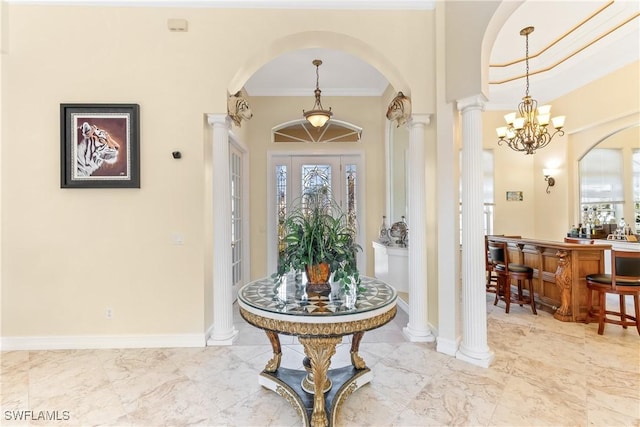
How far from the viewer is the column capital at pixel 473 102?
2.78 metres

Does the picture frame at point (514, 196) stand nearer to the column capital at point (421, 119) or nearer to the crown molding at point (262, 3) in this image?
the column capital at point (421, 119)

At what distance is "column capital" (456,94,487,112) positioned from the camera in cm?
278

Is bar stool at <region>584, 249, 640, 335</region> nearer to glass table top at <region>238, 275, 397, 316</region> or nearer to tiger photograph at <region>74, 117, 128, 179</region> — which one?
glass table top at <region>238, 275, 397, 316</region>

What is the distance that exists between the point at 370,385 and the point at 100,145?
342 cm

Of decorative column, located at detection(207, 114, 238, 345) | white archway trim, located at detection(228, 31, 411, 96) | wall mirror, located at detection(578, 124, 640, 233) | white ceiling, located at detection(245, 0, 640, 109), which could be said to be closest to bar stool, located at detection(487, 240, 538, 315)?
wall mirror, located at detection(578, 124, 640, 233)

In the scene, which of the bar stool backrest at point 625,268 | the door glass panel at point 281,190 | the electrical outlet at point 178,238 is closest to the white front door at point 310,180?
the door glass panel at point 281,190

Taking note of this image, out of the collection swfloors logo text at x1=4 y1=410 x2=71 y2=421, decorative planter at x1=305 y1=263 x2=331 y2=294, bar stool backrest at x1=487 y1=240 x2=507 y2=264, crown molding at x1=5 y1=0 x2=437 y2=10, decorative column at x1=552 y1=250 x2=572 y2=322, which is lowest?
swfloors logo text at x1=4 y1=410 x2=71 y2=421

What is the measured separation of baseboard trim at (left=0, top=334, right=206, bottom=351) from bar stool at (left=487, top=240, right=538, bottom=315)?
3984 millimetres

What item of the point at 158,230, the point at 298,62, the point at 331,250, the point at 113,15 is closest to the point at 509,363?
the point at 331,250

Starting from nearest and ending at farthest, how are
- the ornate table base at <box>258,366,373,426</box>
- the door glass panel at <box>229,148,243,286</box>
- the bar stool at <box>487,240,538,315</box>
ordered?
the ornate table base at <box>258,366,373,426</box>, the bar stool at <box>487,240,538,315</box>, the door glass panel at <box>229,148,243,286</box>

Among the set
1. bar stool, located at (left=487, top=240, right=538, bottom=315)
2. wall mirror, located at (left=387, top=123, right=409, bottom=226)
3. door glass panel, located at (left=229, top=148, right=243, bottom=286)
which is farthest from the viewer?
wall mirror, located at (left=387, top=123, right=409, bottom=226)

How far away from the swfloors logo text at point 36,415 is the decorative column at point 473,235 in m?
3.16

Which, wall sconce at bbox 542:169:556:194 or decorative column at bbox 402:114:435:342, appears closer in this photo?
decorative column at bbox 402:114:435:342

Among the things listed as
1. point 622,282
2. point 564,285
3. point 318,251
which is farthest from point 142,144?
point 622,282
